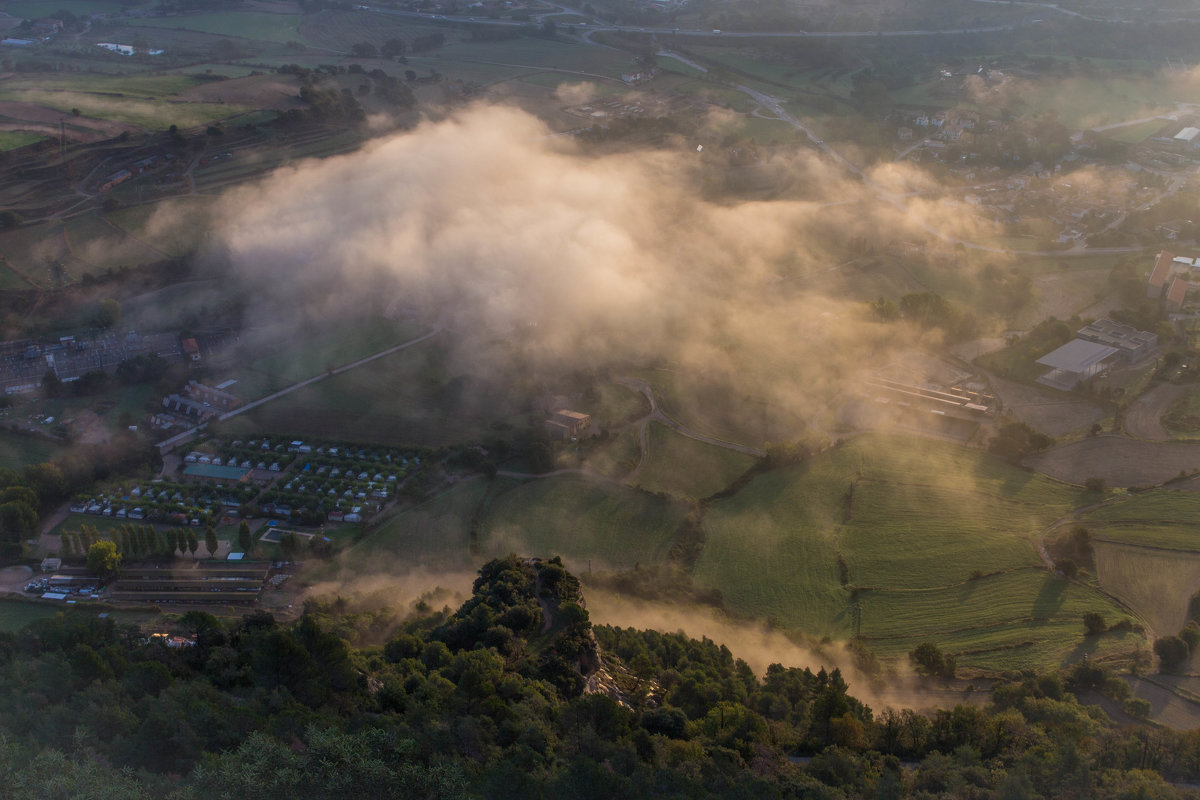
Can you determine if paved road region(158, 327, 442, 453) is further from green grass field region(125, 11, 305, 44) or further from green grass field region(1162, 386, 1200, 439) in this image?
green grass field region(125, 11, 305, 44)

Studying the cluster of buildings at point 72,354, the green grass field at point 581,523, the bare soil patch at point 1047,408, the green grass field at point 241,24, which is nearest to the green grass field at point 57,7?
the green grass field at point 241,24

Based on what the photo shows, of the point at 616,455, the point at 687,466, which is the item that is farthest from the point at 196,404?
the point at 687,466

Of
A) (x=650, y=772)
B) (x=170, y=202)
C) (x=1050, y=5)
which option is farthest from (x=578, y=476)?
(x=1050, y=5)

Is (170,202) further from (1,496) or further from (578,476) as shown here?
(578,476)

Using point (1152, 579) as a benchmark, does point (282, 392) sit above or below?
below

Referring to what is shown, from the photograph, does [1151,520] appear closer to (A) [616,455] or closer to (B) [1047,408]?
(B) [1047,408]

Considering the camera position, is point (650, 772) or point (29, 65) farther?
point (29, 65)
